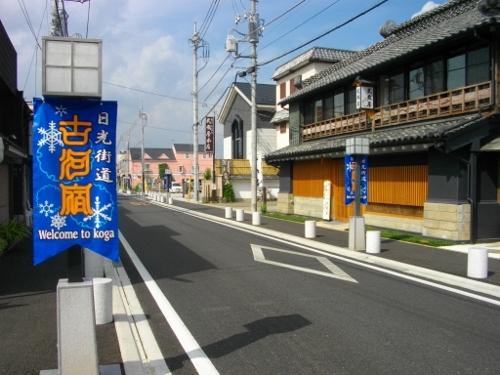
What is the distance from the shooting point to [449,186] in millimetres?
14188

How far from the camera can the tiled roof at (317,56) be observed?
33375 millimetres

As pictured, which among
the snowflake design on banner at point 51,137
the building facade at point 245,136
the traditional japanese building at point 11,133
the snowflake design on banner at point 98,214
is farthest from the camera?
the building facade at point 245,136

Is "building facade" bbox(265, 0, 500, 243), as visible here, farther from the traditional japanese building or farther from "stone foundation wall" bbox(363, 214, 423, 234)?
the traditional japanese building

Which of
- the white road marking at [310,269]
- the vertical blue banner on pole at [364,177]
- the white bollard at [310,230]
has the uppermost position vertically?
the vertical blue banner on pole at [364,177]

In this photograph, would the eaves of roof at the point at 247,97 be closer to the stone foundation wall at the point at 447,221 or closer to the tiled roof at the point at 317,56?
the tiled roof at the point at 317,56

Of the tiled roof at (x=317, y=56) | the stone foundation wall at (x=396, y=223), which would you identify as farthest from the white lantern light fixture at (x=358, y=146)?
the tiled roof at (x=317, y=56)

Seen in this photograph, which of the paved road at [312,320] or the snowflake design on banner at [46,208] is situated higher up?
the snowflake design on banner at [46,208]

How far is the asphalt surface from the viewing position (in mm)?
5266

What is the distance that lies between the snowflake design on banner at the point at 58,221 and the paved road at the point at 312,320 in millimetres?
1917

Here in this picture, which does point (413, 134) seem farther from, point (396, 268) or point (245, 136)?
point (245, 136)

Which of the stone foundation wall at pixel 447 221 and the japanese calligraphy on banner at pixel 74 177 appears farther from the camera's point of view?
the stone foundation wall at pixel 447 221

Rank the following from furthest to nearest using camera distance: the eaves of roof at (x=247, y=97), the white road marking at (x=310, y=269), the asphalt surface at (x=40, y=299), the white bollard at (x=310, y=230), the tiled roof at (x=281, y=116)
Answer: the eaves of roof at (x=247, y=97) → the tiled roof at (x=281, y=116) → the white bollard at (x=310, y=230) → the white road marking at (x=310, y=269) → the asphalt surface at (x=40, y=299)

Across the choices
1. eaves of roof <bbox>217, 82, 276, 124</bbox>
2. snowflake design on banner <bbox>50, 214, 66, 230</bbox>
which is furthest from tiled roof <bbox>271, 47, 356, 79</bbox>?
snowflake design on banner <bbox>50, 214, 66, 230</bbox>

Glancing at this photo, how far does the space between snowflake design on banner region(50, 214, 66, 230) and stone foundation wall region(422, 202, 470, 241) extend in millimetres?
12120
